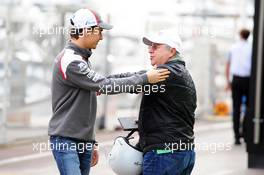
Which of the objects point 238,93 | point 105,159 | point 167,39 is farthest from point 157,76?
point 238,93

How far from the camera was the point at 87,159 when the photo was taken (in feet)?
19.1

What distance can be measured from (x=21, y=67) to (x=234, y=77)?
3.42 m

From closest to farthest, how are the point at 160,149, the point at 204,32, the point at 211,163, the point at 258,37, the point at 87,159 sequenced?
1. the point at 160,149
2. the point at 87,159
3. the point at 258,37
4. the point at 211,163
5. the point at 204,32

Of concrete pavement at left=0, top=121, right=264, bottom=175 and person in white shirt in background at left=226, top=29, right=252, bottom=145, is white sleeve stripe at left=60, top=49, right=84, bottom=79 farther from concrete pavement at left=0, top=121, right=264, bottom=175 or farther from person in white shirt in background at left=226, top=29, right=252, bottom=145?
person in white shirt in background at left=226, top=29, right=252, bottom=145

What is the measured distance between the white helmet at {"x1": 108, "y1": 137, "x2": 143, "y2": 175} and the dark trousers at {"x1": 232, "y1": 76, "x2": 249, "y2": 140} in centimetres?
740

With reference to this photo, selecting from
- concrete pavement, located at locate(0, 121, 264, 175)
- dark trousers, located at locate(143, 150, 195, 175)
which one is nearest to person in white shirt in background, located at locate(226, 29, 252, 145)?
concrete pavement, located at locate(0, 121, 264, 175)

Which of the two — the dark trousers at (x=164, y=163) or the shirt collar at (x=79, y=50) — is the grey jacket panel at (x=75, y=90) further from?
the dark trousers at (x=164, y=163)

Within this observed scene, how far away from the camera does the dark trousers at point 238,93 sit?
12828 mm

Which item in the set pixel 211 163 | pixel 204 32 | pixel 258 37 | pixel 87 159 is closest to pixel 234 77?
pixel 211 163

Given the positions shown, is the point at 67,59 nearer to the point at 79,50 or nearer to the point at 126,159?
the point at 79,50

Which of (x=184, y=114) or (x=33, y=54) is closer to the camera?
(x=184, y=114)

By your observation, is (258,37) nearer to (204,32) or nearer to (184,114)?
(184,114)

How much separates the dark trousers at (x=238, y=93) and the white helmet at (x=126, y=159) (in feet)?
24.3

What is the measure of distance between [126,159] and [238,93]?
25.1 feet
